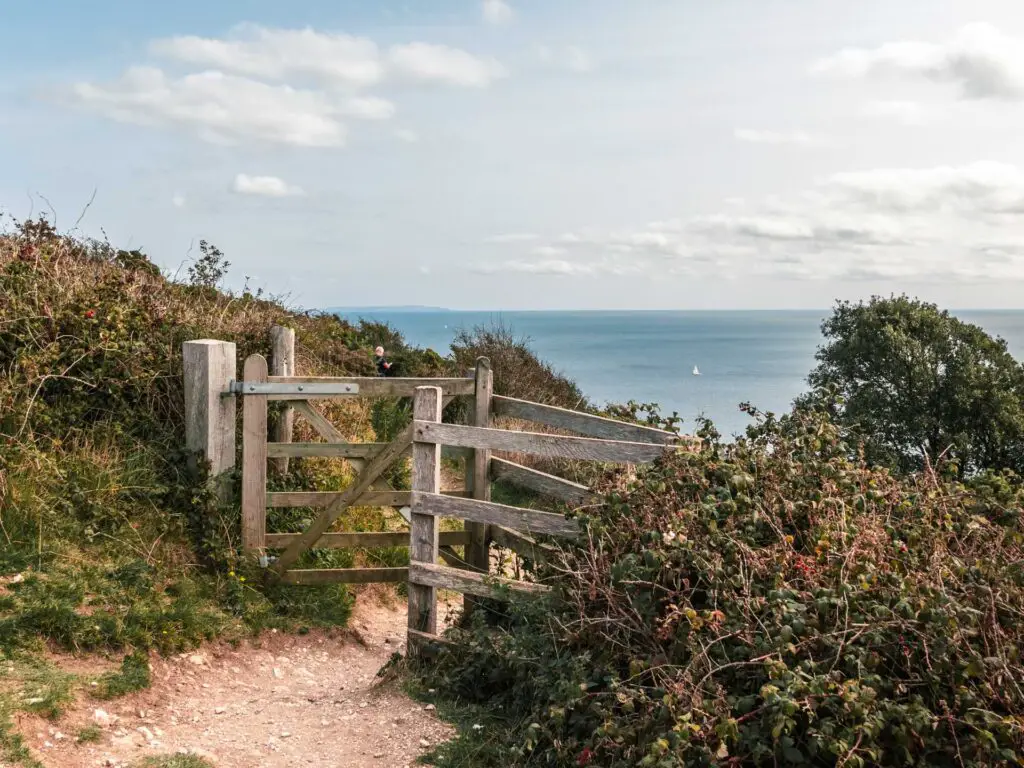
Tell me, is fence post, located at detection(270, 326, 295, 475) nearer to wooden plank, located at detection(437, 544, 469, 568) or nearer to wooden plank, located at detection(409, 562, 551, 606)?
wooden plank, located at detection(437, 544, 469, 568)

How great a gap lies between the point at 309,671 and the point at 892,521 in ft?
14.9

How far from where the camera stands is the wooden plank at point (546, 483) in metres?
5.94

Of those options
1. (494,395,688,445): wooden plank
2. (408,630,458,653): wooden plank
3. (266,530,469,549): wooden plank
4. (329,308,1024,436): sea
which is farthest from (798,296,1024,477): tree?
(329,308,1024,436): sea

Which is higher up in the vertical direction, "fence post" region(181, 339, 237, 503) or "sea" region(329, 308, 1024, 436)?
"fence post" region(181, 339, 237, 503)

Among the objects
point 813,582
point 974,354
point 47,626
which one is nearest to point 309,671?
point 47,626

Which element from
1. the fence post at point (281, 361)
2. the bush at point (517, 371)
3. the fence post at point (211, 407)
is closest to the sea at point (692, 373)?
the bush at point (517, 371)

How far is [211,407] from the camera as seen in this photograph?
8.05m

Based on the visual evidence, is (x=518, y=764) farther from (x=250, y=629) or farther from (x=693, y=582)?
(x=250, y=629)

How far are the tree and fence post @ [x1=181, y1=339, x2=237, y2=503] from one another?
9342mm

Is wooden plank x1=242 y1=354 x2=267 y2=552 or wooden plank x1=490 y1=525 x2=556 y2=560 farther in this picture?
wooden plank x1=242 y1=354 x2=267 y2=552

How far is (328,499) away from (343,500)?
28cm

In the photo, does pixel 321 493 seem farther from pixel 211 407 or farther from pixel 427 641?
pixel 427 641

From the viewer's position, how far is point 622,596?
15.9 feet

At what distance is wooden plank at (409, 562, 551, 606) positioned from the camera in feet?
19.0
